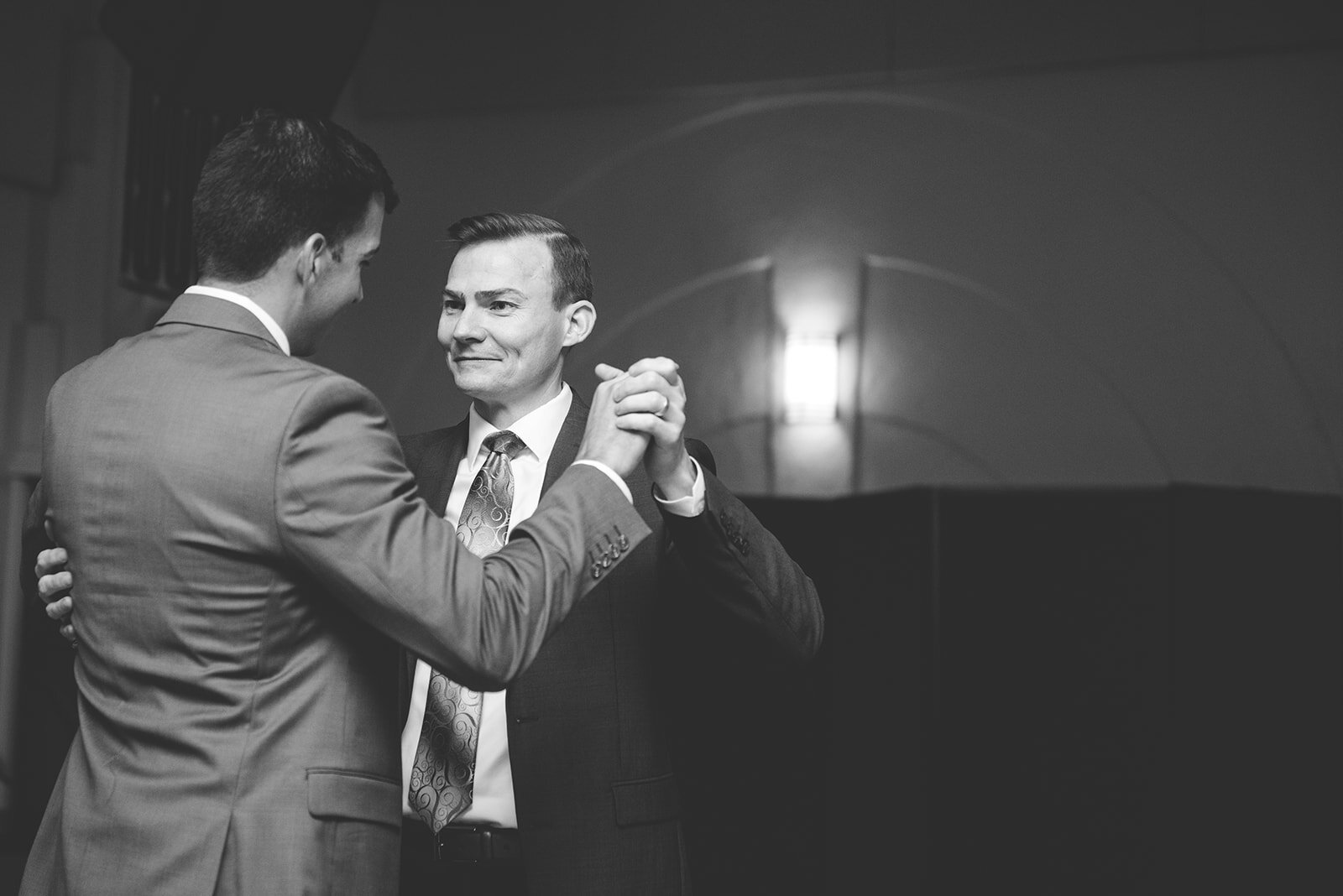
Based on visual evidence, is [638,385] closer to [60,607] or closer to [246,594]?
A: [246,594]

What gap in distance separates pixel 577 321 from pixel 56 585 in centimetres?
88

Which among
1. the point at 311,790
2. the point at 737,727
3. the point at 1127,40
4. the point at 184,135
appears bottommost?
the point at 737,727

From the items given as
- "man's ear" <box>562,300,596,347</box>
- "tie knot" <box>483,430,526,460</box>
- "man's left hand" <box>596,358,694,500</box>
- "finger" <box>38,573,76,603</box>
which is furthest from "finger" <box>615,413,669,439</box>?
"finger" <box>38,573,76,603</box>

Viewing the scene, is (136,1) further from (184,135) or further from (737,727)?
(737,727)

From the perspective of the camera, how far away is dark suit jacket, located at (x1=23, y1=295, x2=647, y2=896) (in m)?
1.27

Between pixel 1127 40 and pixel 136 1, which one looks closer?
pixel 136 1

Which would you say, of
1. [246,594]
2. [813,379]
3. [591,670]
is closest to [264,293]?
[246,594]

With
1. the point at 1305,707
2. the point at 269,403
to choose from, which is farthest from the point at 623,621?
the point at 1305,707

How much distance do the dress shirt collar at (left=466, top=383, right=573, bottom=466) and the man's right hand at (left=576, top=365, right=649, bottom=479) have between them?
0.37 m

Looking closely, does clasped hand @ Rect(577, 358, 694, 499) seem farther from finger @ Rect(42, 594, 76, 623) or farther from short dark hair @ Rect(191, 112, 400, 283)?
finger @ Rect(42, 594, 76, 623)

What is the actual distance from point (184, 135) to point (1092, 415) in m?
3.09

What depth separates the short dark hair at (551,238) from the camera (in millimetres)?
2029

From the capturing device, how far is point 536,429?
194cm

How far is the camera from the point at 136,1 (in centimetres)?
312
